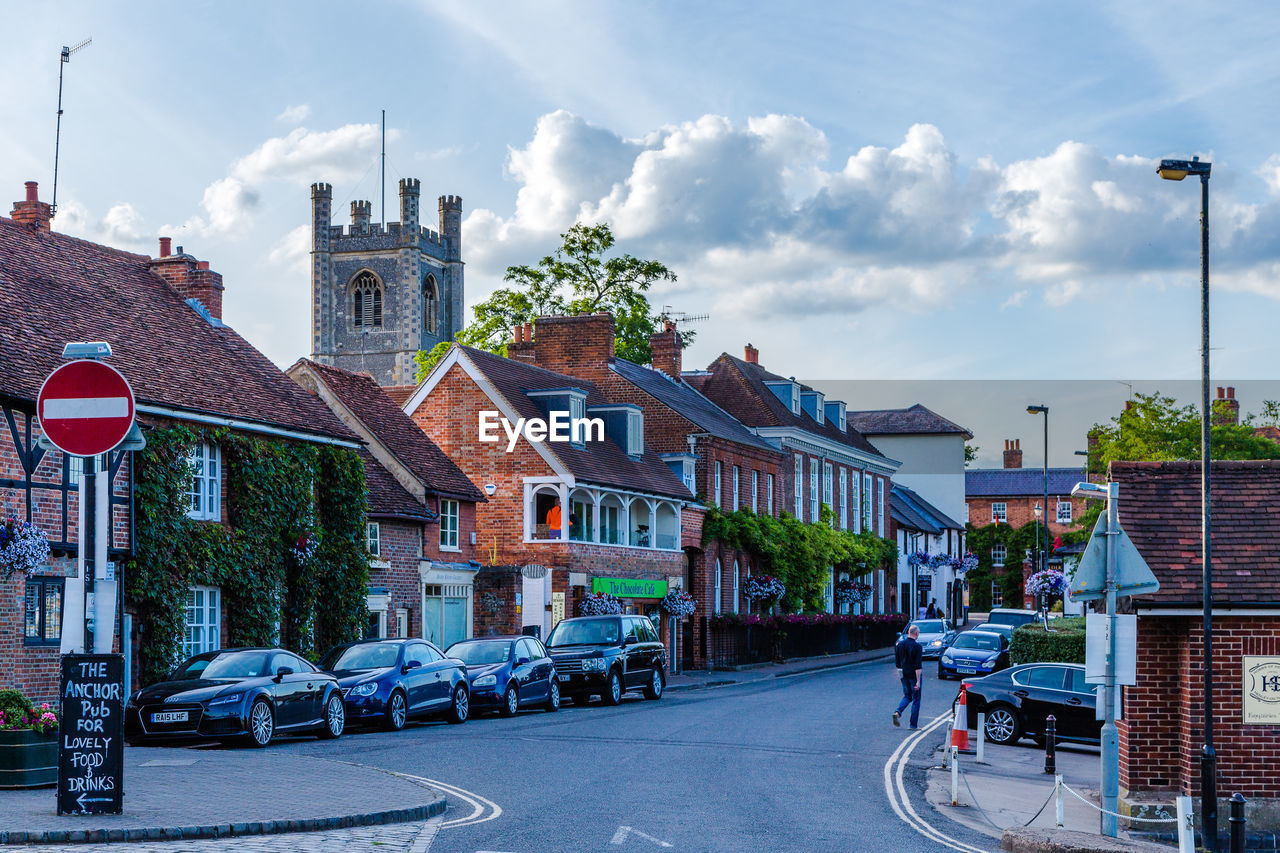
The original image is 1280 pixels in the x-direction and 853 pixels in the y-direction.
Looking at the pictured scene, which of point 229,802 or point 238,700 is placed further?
point 238,700

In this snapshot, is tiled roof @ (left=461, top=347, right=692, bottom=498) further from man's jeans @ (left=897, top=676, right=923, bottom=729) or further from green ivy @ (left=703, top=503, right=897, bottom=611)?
man's jeans @ (left=897, top=676, right=923, bottom=729)

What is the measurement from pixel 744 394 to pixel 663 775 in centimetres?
4184

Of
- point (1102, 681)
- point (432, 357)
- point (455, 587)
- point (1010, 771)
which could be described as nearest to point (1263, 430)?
point (432, 357)

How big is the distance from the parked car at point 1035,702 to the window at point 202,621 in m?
13.5

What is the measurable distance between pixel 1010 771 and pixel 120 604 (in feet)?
46.7

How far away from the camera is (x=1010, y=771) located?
20703 mm

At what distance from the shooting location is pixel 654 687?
3294cm

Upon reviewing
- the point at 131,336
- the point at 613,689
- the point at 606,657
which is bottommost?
the point at 613,689

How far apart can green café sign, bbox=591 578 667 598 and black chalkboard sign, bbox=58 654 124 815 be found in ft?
97.3

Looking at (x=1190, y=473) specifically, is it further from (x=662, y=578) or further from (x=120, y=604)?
(x=662, y=578)

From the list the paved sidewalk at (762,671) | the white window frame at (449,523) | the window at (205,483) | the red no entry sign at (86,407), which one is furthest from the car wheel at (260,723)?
the paved sidewalk at (762,671)

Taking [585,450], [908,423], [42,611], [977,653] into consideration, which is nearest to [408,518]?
[585,450]

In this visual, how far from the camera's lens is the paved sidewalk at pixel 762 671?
40719mm

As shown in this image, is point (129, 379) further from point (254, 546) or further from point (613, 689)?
point (613, 689)
